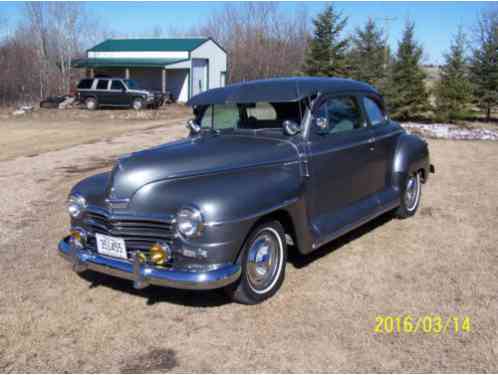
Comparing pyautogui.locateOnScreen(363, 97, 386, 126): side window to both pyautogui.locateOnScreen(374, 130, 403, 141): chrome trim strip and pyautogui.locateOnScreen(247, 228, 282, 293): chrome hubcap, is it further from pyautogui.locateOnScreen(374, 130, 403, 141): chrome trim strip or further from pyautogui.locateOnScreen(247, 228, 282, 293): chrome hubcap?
pyautogui.locateOnScreen(247, 228, 282, 293): chrome hubcap

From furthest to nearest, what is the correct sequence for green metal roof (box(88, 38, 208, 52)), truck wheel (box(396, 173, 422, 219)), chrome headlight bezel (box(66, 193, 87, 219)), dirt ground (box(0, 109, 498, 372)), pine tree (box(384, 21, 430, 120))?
green metal roof (box(88, 38, 208, 52))
pine tree (box(384, 21, 430, 120))
truck wheel (box(396, 173, 422, 219))
chrome headlight bezel (box(66, 193, 87, 219))
dirt ground (box(0, 109, 498, 372))

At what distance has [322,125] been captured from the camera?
4.92 metres

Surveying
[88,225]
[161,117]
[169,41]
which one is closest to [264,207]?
[88,225]

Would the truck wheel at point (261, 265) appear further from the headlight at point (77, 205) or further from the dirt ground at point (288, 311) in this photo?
the headlight at point (77, 205)

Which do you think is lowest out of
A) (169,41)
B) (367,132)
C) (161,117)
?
(161,117)

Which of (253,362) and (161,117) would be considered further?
(161,117)

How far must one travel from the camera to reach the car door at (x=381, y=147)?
5.86 m

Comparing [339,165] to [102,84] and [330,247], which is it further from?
[102,84]

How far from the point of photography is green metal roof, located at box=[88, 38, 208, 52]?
109 feet

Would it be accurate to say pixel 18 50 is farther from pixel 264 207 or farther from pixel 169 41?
pixel 264 207

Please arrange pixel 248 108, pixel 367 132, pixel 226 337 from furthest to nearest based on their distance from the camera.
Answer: pixel 367 132, pixel 248 108, pixel 226 337

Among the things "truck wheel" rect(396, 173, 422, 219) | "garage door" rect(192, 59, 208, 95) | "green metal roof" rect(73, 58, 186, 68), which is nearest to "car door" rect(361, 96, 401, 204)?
"truck wheel" rect(396, 173, 422, 219)

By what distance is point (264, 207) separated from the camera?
404 centimetres

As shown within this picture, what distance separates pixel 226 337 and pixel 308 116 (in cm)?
221
